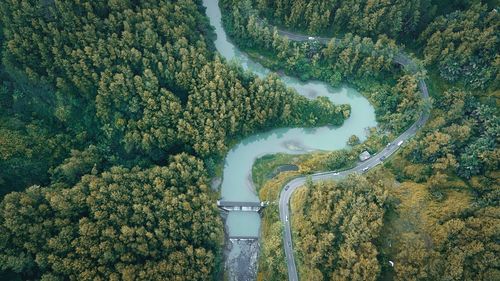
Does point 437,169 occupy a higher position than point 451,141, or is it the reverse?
point 451,141

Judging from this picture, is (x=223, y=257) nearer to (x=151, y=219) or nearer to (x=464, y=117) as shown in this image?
(x=151, y=219)

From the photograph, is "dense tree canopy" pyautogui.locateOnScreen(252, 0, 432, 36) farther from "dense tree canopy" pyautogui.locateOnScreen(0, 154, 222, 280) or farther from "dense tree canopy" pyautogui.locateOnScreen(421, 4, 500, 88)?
"dense tree canopy" pyautogui.locateOnScreen(0, 154, 222, 280)

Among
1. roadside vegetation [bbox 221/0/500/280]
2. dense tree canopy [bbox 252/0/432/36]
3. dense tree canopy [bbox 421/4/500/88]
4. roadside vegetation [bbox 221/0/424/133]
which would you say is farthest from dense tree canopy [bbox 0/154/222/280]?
dense tree canopy [bbox 421/4/500/88]

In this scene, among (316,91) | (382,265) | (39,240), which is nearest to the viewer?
(39,240)

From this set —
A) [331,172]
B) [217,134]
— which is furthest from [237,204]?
[331,172]

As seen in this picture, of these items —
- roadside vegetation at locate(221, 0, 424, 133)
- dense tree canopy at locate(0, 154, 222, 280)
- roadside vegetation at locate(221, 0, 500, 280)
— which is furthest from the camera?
roadside vegetation at locate(221, 0, 424, 133)

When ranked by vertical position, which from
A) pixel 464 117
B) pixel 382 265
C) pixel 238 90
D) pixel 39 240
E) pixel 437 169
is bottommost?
pixel 382 265

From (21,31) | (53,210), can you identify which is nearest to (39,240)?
(53,210)
